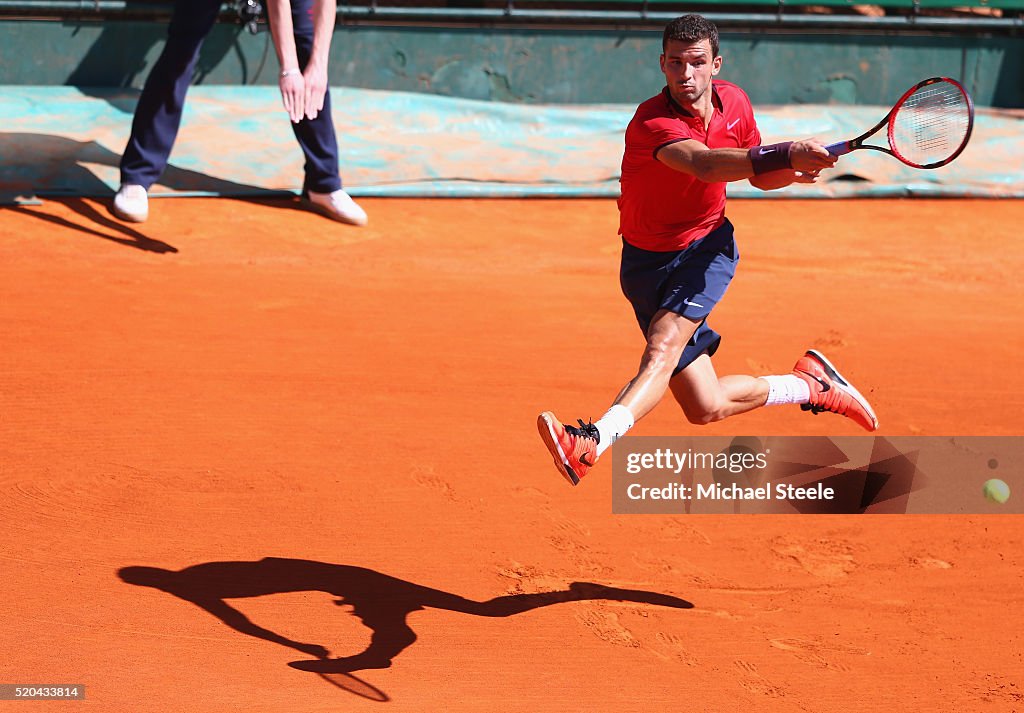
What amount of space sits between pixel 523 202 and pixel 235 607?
5.70m

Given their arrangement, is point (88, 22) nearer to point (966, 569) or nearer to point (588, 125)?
point (588, 125)

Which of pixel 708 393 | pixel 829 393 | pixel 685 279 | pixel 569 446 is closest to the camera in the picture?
pixel 569 446

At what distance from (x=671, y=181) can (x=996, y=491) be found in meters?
2.27

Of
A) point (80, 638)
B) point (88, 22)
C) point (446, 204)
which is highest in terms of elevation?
point (88, 22)

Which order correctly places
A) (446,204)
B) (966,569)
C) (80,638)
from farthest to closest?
(446,204)
(966,569)
(80,638)

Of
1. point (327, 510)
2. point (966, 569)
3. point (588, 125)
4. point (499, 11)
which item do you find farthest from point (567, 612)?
point (499, 11)

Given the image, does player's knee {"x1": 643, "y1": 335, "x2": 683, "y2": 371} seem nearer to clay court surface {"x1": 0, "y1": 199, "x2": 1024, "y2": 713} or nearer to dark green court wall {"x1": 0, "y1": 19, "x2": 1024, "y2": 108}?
clay court surface {"x1": 0, "y1": 199, "x2": 1024, "y2": 713}

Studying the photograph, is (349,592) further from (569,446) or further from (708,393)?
(708,393)

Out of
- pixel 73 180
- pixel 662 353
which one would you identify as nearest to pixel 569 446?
pixel 662 353

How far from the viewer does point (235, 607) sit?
4.79 m

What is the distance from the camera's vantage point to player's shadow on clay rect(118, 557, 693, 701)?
474 centimetres

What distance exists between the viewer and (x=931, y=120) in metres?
4.90

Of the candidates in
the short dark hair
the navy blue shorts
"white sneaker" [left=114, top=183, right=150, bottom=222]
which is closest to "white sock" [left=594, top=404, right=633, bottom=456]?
the navy blue shorts

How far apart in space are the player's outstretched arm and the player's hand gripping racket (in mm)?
606
